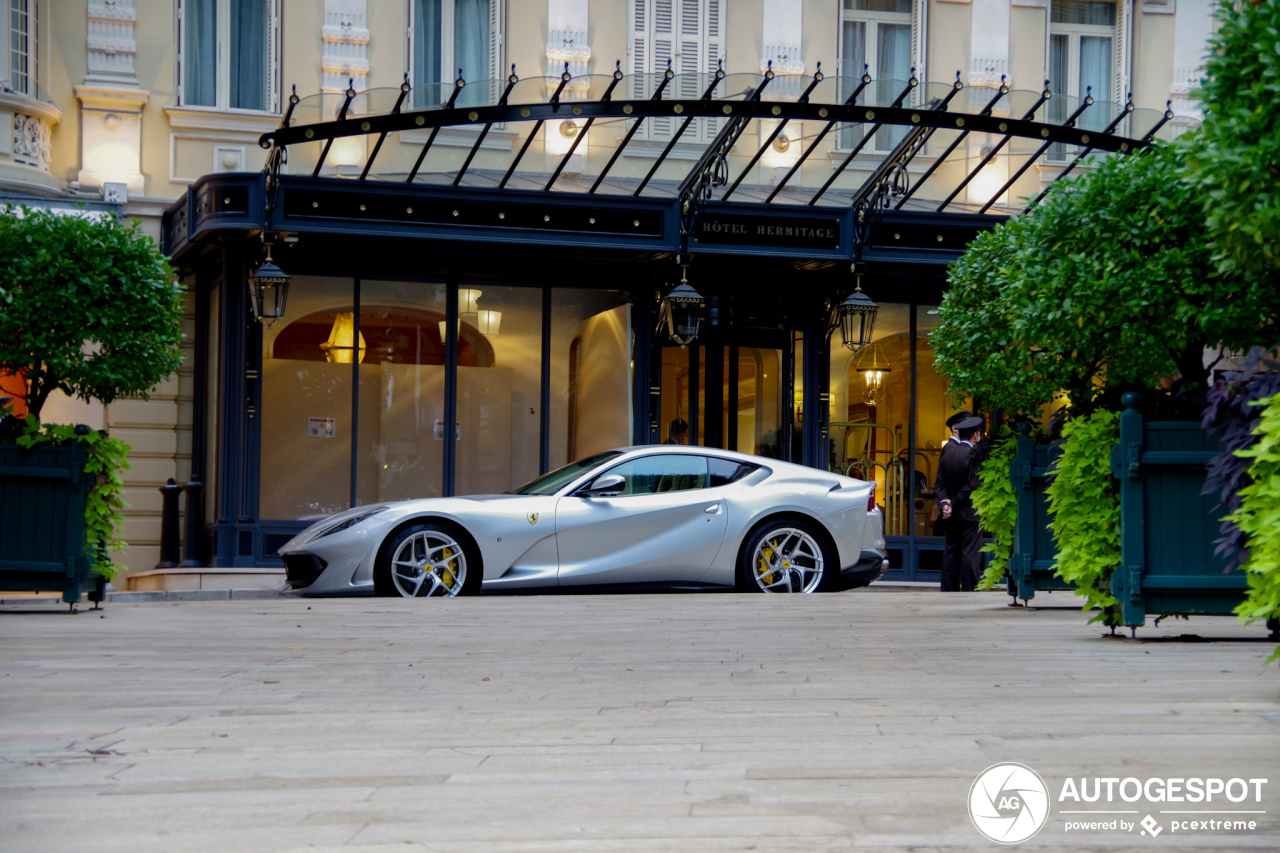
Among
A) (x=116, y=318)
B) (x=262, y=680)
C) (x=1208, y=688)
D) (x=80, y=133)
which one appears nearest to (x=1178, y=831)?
(x=1208, y=688)

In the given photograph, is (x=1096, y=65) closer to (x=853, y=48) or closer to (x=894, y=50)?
(x=894, y=50)

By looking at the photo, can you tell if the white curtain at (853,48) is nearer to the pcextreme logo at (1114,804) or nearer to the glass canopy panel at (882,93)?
the glass canopy panel at (882,93)

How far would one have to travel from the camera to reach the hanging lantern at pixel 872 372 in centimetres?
1861

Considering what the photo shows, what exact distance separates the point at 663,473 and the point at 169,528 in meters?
6.50

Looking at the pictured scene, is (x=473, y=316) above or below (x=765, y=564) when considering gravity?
above

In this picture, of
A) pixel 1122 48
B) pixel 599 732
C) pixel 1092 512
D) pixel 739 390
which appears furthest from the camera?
pixel 1122 48

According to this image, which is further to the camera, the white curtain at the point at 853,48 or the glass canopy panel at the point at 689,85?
the white curtain at the point at 853,48

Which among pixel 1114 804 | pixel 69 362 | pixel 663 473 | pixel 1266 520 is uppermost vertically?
pixel 69 362

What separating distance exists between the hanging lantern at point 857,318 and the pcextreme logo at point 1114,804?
13053 mm

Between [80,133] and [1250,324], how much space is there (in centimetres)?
1358

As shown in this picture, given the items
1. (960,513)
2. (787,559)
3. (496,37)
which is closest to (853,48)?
(496,37)

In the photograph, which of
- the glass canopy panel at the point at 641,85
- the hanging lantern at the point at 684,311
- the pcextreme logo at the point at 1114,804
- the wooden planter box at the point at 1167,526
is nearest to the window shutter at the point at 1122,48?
the hanging lantern at the point at 684,311

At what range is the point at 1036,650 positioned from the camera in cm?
773

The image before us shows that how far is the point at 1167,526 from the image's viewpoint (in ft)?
26.4
